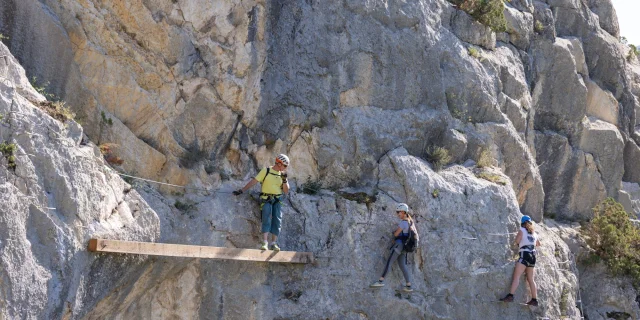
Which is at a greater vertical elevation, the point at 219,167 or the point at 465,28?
the point at 465,28

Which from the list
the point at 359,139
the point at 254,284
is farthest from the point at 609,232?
the point at 254,284

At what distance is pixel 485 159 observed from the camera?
1664 centimetres

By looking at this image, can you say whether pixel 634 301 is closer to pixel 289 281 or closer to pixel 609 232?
pixel 609 232

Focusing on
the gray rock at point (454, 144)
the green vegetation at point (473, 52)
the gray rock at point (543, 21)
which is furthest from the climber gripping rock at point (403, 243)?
the gray rock at point (543, 21)

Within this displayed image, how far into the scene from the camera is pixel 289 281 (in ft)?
44.8

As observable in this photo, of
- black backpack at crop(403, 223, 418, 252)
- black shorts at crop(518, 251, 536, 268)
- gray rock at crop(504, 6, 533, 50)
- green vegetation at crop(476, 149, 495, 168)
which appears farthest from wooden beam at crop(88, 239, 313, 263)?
gray rock at crop(504, 6, 533, 50)

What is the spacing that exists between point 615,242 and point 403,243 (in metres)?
6.84

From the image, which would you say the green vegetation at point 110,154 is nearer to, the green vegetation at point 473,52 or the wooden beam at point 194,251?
the wooden beam at point 194,251

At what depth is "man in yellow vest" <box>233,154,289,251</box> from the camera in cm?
1324

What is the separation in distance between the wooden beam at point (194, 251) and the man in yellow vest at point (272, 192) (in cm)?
28

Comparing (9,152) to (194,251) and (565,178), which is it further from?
(565,178)

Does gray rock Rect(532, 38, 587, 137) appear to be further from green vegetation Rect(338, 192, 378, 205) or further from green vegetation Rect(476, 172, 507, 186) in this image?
green vegetation Rect(338, 192, 378, 205)

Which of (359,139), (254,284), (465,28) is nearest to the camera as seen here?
(254,284)

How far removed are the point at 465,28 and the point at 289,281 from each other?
25.7 feet
